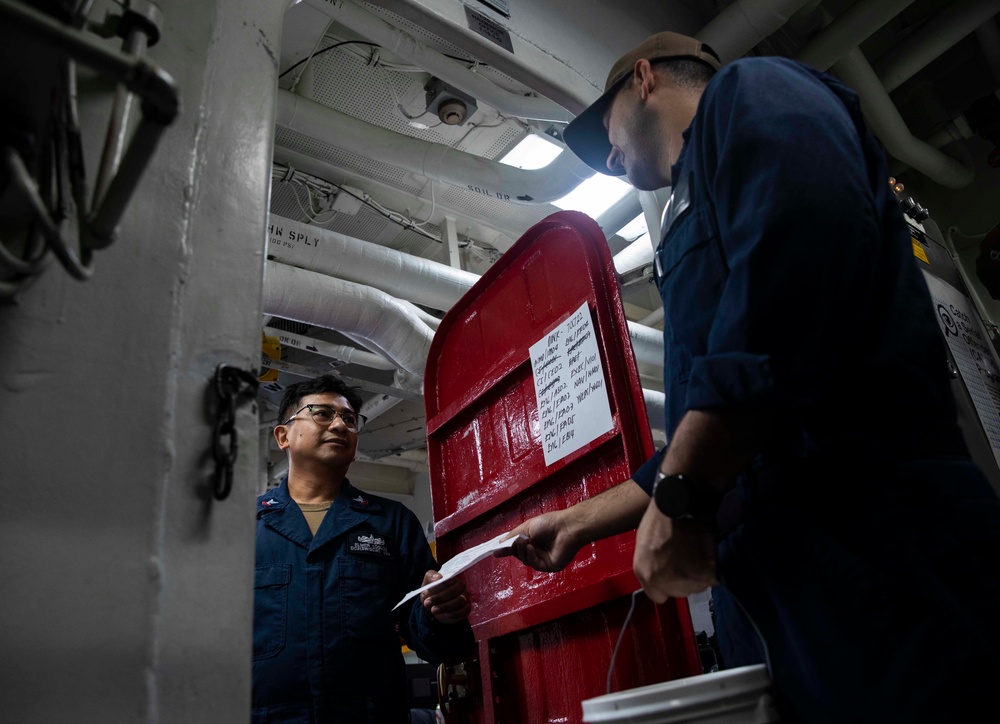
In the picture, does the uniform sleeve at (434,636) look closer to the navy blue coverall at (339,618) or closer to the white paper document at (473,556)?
the navy blue coverall at (339,618)

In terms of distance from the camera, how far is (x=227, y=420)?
0.87 metres

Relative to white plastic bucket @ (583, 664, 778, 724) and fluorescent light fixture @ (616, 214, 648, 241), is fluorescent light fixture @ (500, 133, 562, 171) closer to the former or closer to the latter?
fluorescent light fixture @ (616, 214, 648, 241)

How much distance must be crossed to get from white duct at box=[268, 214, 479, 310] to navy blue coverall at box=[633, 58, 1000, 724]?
115 inches

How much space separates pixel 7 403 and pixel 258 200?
1.52 feet

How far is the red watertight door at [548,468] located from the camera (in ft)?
5.45

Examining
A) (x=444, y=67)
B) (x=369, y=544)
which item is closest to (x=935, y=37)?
(x=444, y=67)

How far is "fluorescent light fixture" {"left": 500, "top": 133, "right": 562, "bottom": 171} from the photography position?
3891 millimetres

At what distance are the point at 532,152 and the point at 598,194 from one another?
0.52 metres

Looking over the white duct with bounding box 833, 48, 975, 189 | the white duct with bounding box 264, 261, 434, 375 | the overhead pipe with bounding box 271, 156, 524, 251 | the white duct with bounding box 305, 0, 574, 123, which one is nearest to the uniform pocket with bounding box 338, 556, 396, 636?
the white duct with bounding box 264, 261, 434, 375

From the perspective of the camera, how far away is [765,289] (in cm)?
83

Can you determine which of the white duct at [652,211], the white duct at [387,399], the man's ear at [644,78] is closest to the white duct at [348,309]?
the white duct at [387,399]

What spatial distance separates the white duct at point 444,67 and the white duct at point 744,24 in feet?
2.96

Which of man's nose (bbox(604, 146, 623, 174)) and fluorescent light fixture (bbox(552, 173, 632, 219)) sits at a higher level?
fluorescent light fixture (bbox(552, 173, 632, 219))

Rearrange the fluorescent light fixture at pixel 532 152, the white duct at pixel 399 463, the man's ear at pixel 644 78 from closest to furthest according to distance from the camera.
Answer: the man's ear at pixel 644 78 → the fluorescent light fixture at pixel 532 152 → the white duct at pixel 399 463
